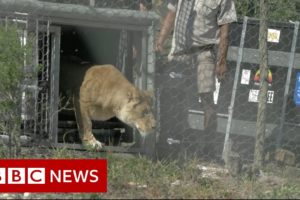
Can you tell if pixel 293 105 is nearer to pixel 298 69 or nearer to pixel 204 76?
pixel 298 69

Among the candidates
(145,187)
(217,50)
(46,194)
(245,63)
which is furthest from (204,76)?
(46,194)

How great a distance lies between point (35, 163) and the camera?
4.99 metres

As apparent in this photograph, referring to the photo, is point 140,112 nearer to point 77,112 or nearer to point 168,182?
point 77,112

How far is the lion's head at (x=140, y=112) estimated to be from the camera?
6082 mm

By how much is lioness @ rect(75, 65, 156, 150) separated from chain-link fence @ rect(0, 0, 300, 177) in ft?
0.44

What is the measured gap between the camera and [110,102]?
6273 mm

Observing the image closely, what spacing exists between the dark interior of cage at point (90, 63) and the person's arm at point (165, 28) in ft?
1.04

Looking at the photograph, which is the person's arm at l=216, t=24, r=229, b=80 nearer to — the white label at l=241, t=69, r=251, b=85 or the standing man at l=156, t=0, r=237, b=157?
the standing man at l=156, t=0, r=237, b=157

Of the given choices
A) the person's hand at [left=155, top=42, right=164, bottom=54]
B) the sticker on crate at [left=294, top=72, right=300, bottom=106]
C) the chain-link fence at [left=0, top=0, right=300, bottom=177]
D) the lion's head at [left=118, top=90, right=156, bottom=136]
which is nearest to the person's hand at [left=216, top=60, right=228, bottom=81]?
the chain-link fence at [left=0, top=0, right=300, bottom=177]

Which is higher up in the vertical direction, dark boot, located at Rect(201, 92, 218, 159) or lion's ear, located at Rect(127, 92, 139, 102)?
lion's ear, located at Rect(127, 92, 139, 102)

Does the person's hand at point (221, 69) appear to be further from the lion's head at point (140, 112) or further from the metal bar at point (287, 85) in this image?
the metal bar at point (287, 85)

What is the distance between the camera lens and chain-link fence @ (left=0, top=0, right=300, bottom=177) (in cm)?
585

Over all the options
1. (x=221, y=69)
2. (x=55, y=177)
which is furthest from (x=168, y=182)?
(x=221, y=69)

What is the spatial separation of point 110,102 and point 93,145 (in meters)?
0.53
